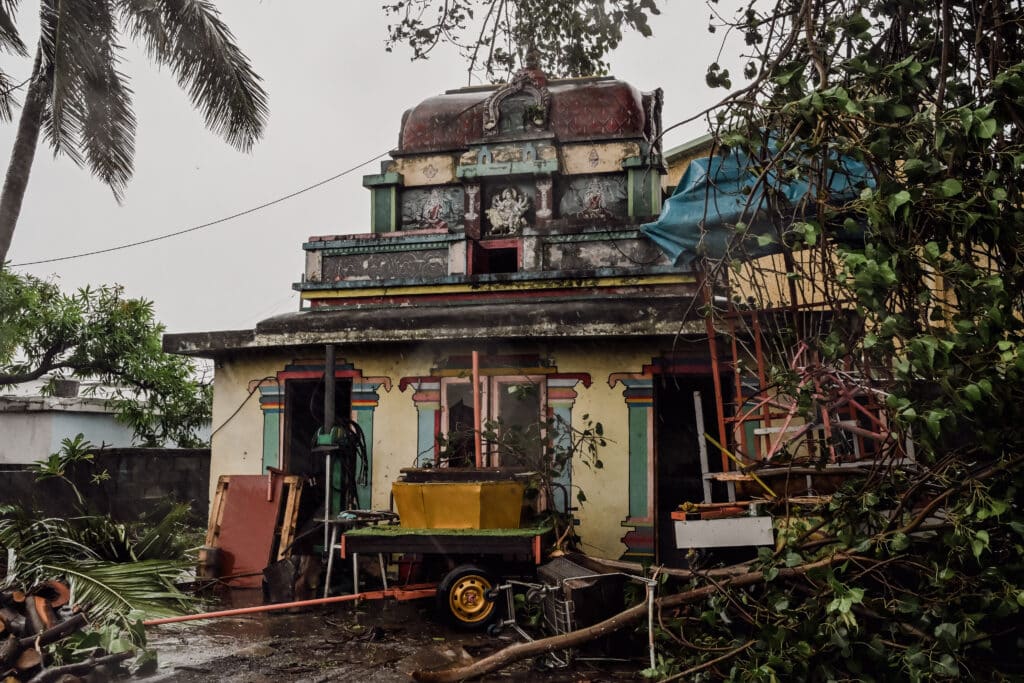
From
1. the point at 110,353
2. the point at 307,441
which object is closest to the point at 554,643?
the point at 307,441

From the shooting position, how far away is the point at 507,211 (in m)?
13.9

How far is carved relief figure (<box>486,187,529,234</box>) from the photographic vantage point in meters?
13.8

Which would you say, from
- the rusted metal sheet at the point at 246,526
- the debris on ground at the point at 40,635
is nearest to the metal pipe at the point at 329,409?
the rusted metal sheet at the point at 246,526

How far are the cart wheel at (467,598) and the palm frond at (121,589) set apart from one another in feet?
7.78

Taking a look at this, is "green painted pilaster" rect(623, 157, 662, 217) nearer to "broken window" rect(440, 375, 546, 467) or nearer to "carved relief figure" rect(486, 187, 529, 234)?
"carved relief figure" rect(486, 187, 529, 234)

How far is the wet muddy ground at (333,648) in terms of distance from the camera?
259 inches

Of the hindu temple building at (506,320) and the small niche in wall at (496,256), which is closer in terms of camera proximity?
the hindu temple building at (506,320)

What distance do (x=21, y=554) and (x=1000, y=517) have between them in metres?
8.21

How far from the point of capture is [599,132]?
14.0 metres

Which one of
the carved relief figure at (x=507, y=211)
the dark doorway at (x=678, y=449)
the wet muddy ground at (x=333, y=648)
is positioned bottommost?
the wet muddy ground at (x=333, y=648)

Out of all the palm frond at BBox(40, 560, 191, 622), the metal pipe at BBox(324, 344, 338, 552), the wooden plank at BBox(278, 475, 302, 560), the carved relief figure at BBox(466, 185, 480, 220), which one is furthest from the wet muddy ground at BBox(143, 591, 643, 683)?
the carved relief figure at BBox(466, 185, 480, 220)

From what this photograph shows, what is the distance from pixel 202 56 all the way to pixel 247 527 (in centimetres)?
684

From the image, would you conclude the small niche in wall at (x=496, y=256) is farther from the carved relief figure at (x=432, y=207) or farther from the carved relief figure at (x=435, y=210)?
the carved relief figure at (x=435, y=210)

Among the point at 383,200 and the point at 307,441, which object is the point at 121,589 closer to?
the point at 307,441
